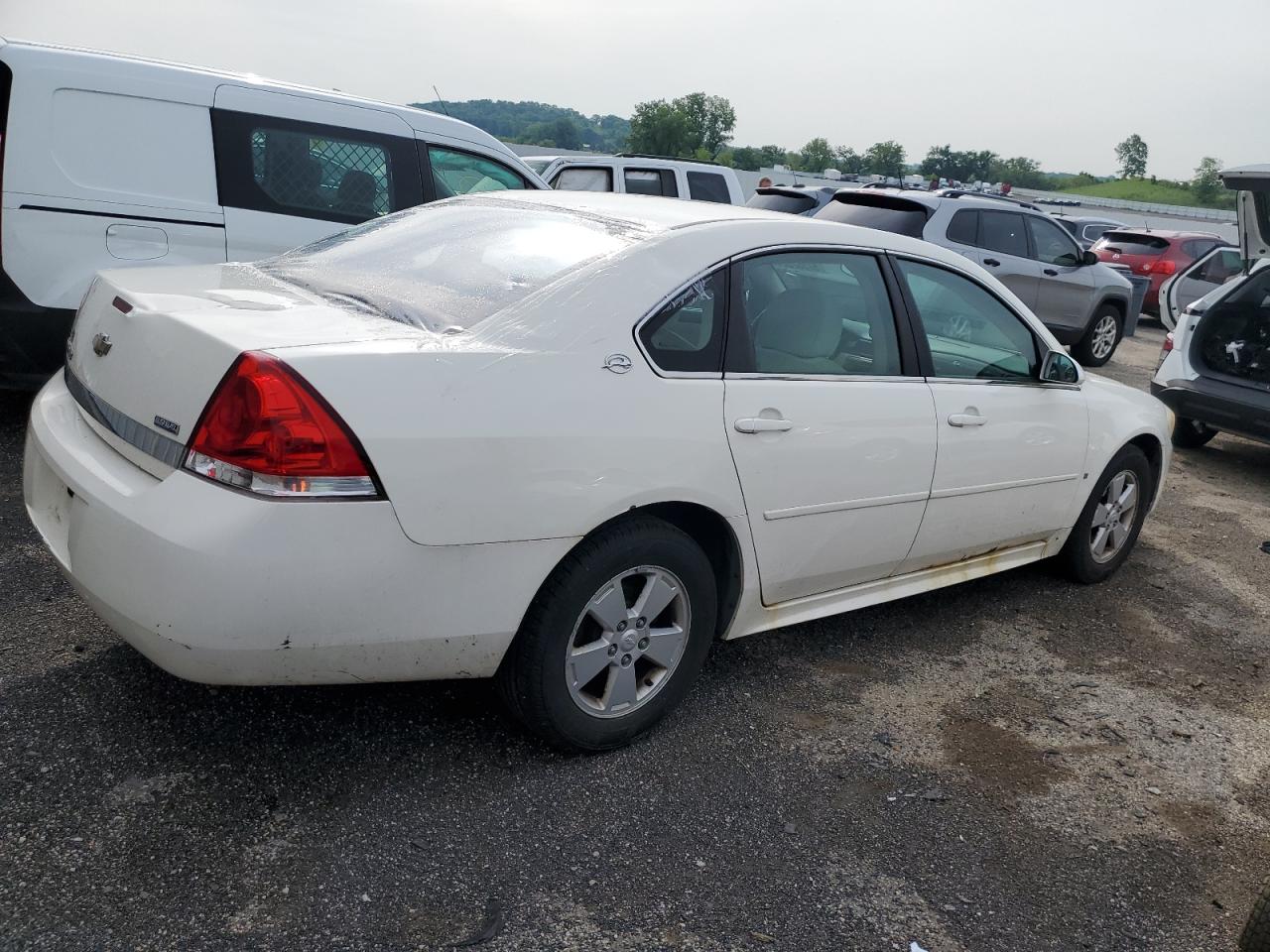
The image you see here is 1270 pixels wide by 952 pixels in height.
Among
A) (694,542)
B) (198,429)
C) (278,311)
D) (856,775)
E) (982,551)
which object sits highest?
(278,311)

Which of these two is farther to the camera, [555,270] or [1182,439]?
[1182,439]

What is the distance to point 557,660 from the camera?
2.78 meters

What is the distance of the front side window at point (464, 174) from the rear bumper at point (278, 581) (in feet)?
13.5

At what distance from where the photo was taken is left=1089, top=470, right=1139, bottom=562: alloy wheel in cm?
486

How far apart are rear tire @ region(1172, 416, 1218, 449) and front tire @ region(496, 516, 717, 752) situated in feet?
22.0

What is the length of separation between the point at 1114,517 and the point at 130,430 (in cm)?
416

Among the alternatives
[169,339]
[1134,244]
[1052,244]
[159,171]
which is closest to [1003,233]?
[1052,244]

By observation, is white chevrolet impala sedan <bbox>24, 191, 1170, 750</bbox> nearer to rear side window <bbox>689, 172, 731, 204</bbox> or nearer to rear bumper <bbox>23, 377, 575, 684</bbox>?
rear bumper <bbox>23, 377, 575, 684</bbox>

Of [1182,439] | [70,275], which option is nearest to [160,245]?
[70,275]

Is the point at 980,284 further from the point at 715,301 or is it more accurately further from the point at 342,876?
the point at 342,876

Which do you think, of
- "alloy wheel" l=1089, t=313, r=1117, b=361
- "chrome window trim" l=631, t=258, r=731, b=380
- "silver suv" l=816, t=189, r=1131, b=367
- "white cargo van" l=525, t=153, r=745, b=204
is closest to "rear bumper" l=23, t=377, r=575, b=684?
"chrome window trim" l=631, t=258, r=731, b=380

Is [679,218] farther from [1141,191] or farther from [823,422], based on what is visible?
[1141,191]

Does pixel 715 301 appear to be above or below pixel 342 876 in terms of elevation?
above

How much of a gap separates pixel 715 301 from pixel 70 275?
140 inches
